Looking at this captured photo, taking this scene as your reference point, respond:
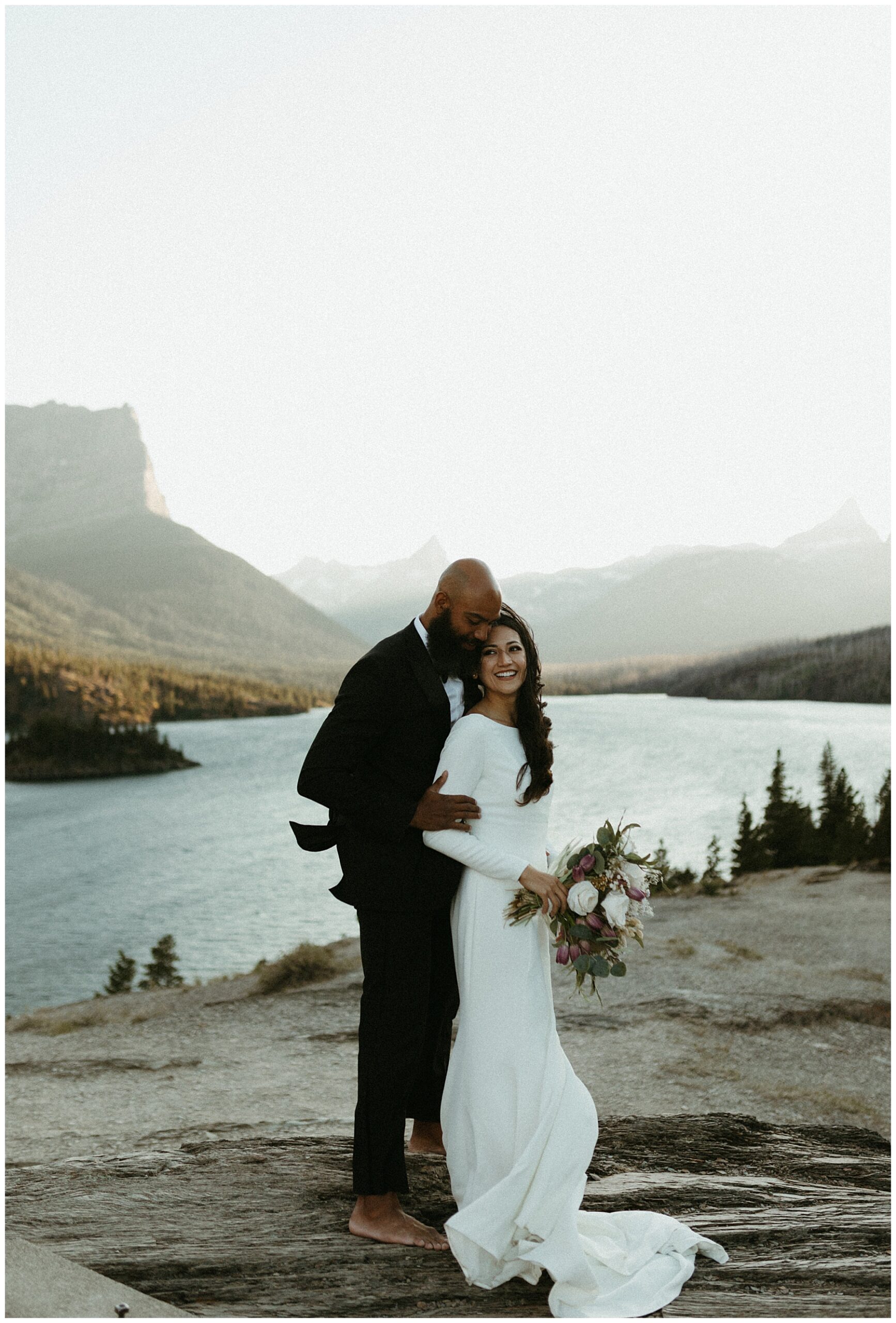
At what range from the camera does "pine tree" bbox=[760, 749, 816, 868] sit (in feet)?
55.7

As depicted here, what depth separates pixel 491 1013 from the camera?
8.91 ft

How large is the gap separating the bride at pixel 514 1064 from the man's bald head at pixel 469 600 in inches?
2.0

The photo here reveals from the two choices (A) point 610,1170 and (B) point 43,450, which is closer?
(A) point 610,1170

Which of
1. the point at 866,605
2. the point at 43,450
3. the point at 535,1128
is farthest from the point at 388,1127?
the point at 43,450

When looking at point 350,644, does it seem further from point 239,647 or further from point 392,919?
point 392,919

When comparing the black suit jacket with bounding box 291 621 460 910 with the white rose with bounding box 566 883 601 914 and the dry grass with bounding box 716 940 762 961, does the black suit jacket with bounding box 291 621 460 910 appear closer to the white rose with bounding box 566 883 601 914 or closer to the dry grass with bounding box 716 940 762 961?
the white rose with bounding box 566 883 601 914

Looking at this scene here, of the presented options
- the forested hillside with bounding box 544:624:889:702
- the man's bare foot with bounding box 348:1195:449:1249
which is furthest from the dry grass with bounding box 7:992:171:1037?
the forested hillside with bounding box 544:624:889:702

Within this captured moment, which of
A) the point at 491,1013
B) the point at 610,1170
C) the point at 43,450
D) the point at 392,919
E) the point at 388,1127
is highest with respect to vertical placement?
the point at 43,450

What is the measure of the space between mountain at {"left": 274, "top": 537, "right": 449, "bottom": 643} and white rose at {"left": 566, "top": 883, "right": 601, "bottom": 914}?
2464 centimetres

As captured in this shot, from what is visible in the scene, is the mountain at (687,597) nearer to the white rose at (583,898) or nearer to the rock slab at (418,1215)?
the rock slab at (418,1215)

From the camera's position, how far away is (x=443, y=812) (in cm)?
268

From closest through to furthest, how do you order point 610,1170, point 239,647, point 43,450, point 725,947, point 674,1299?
point 674,1299, point 610,1170, point 725,947, point 239,647, point 43,450

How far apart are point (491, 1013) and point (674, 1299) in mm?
884

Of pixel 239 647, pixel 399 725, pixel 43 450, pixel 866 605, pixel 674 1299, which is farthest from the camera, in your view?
pixel 43 450
